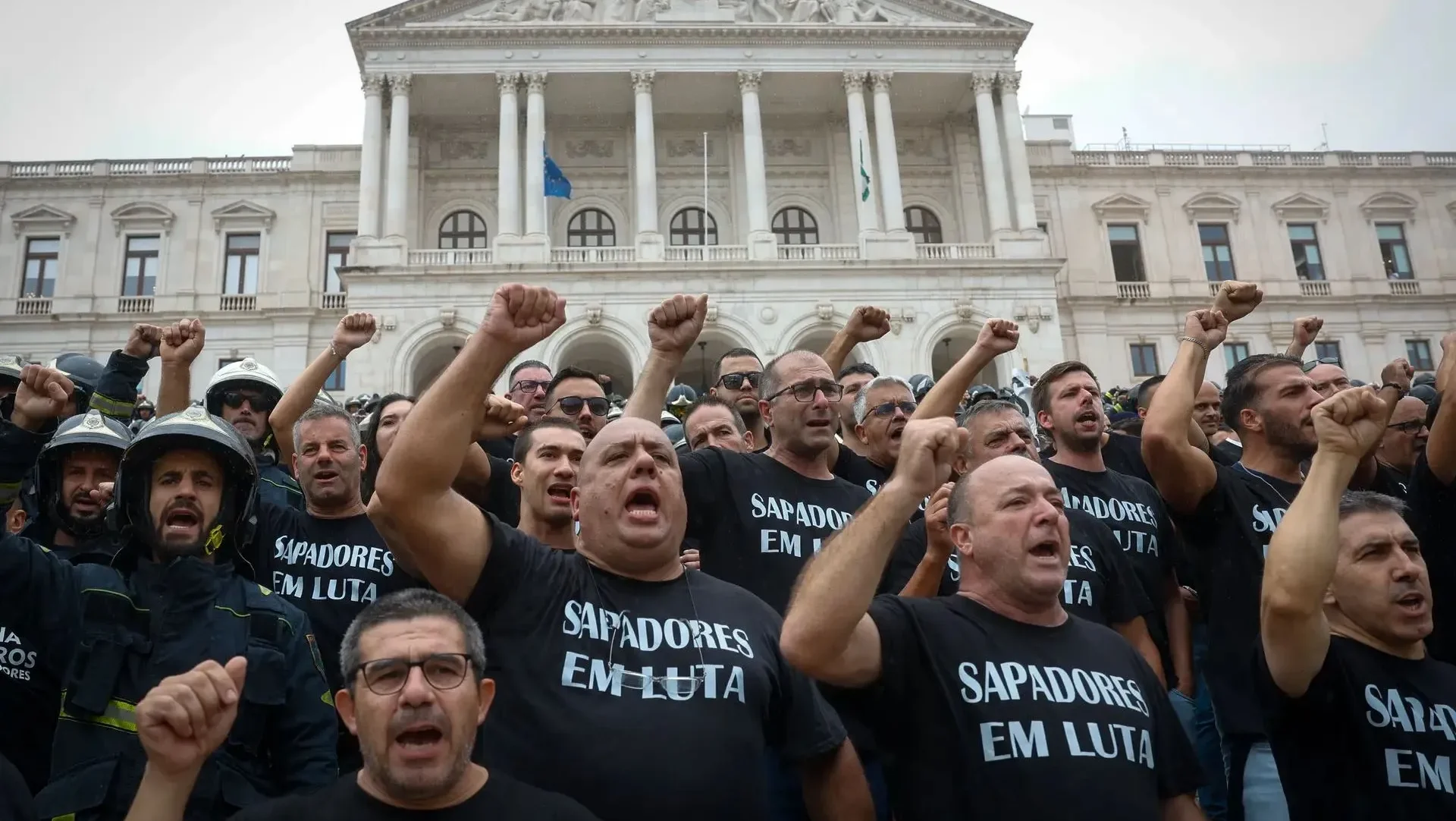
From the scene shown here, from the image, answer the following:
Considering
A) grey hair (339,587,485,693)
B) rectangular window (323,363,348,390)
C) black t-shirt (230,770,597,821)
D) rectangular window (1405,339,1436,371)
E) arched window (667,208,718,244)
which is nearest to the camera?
black t-shirt (230,770,597,821)

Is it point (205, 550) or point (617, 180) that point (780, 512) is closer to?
point (205, 550)

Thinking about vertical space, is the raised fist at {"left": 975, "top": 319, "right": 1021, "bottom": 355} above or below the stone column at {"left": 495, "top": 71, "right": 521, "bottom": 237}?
below

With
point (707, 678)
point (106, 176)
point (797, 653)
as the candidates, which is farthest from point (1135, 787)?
point (106, 176)

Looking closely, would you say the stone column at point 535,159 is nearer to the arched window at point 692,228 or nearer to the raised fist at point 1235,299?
the arched window at point 692,228

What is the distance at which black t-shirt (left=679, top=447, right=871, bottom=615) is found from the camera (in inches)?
173

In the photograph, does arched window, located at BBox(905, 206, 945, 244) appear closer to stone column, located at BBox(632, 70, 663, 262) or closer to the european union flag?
stone column, located at BBox(632, 70, 663, 262)

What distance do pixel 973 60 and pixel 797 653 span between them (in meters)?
32.1

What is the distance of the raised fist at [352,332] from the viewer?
18.6 feet

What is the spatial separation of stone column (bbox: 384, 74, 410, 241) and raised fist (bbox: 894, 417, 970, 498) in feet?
89.1

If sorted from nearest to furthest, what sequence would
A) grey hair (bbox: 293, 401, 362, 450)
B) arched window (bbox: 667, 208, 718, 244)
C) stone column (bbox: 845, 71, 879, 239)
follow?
grey hair (bbox: 293, 401, 362, 450) → stone column (bbox: 845, 71, 879, 239) → arched window (bbox: 667, 208, 718, 244)

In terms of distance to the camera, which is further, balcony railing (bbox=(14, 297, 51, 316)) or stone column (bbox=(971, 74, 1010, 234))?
balcony railing (bbox=(14, 297, 51, 316))

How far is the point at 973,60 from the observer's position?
32.0 meters

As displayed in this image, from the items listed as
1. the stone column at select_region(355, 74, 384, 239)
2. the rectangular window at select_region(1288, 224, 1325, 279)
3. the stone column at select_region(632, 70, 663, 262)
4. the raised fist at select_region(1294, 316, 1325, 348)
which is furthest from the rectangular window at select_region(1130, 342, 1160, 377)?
the raised fist at select_region(1294, 316, 1325, 348)

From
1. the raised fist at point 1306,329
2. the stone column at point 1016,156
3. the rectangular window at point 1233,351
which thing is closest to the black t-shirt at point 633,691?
the raised fist at point 1306,329
